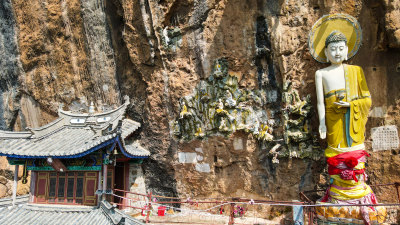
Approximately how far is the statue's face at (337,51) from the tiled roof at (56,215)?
20.6ft

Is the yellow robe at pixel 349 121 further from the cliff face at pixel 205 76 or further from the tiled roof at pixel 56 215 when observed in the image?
the tiled roof at pixel 56 215

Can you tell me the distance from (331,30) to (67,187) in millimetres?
8276

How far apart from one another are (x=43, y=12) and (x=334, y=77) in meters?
9.52

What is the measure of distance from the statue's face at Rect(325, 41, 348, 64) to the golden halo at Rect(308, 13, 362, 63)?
0.43 meters

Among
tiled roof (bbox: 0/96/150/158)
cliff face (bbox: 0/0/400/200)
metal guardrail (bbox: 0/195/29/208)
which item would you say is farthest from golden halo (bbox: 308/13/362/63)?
metal guardrail (bbox: 0/195/29/208)

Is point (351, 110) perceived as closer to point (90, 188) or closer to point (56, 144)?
point (90, 188)

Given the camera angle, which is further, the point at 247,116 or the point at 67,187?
the point at 247,116

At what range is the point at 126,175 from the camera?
10352mm

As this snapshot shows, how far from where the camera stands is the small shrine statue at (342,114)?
24.9 ft

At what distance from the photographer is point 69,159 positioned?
892 centimetres

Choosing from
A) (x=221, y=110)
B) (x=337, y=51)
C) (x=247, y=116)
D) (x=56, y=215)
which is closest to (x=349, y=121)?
(x=337, y=51)

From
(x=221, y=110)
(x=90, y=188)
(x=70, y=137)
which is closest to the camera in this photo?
(x=90, y=188)

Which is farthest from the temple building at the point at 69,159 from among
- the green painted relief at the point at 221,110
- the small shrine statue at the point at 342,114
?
the small shrine statue at the point at 342,114

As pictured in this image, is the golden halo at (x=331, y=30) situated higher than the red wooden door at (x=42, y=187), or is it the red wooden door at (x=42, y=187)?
the golden halo at (x=331, y=30)
